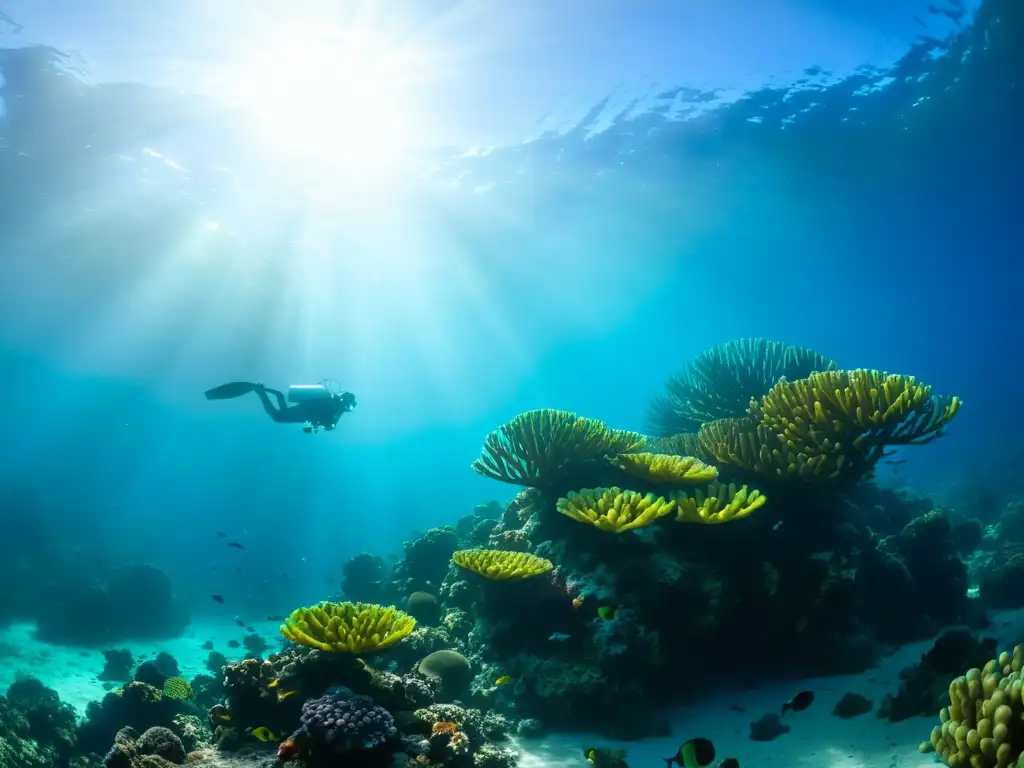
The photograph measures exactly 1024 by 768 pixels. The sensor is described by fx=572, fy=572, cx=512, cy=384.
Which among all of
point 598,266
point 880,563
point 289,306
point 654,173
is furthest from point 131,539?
point 880,563

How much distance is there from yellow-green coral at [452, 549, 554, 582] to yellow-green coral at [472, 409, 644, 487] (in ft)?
4.24

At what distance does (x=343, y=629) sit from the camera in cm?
505

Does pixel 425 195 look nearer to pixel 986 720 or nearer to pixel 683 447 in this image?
pixel 683 447

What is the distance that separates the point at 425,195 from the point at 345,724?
97.1 ft

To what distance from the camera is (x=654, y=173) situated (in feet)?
101

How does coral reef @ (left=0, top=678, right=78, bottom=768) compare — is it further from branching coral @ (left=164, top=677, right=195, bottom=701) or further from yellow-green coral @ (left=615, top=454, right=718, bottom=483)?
yellow-green coral @ (left=615, top=454, right=718, bottom=483)

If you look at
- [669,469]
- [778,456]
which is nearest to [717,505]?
[669,469]

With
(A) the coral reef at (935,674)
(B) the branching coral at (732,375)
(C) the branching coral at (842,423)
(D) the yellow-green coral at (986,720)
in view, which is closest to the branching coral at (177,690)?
(C) the branching coral at (842,423)

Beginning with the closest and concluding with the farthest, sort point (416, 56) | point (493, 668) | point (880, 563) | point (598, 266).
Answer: point (493, 668), point (880, 563), point (416, 56), point (598, 266)

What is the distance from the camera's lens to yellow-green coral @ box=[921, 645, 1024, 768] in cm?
318

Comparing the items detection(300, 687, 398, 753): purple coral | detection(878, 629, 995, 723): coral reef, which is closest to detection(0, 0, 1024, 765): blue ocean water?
detection(878, 629, 995, 723): coral reef

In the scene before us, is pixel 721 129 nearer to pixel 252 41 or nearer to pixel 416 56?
pixel 416 56

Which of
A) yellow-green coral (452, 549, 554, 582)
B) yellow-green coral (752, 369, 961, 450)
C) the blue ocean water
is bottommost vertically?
yellow-green coral (452, 549, 554, 582)

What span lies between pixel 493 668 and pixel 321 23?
66.4 ft
